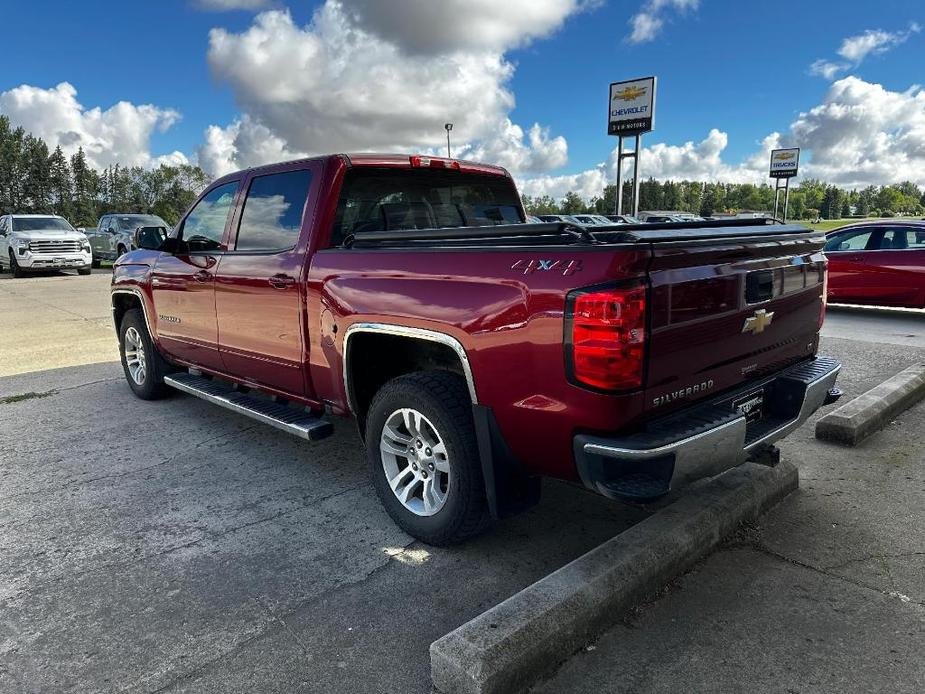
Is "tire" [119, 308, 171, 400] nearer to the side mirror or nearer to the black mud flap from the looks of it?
the side mirror

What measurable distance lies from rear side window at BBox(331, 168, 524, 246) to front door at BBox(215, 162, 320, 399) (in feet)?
0.74

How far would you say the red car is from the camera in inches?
402

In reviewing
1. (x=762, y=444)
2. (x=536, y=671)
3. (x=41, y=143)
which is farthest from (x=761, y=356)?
(x=41, y=143)

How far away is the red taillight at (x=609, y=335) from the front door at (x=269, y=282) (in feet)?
6.10

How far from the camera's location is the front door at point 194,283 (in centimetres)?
463

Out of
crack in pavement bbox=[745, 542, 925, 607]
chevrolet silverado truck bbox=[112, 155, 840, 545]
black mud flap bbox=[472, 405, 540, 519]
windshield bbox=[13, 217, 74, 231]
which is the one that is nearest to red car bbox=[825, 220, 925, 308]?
chevrolet silverado truck bbox=[112, 155, 840, 545]

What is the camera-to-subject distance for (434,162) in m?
4.20

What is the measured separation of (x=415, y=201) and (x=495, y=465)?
6.40 ft

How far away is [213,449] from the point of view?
4.65m

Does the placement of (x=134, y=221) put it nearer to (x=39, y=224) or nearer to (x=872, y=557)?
(x=39, y=224)

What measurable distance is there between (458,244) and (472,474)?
106 centimetres

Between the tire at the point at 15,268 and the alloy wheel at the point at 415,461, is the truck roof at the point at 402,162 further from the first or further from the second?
the tire at the point at 15,268

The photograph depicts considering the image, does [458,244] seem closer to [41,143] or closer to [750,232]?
[750,232]

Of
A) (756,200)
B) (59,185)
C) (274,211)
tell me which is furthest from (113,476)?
(756,200)
